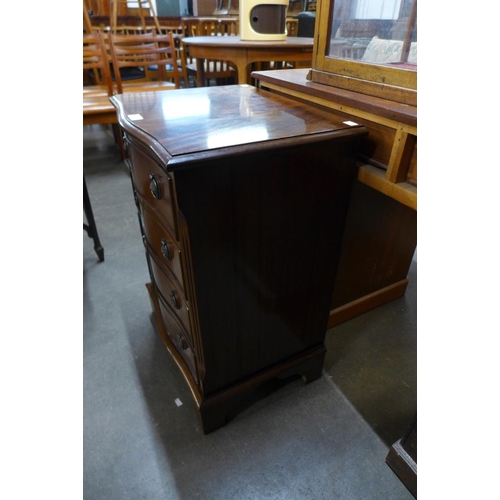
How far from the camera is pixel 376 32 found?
2.73 ft

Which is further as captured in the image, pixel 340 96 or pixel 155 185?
pixel 340 96

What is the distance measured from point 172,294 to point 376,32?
0.81 meters

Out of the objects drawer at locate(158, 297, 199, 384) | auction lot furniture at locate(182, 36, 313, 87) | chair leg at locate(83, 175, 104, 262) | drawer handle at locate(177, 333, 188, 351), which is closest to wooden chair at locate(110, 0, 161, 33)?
auction lot furniture at locate(182, 36, 313, 87)

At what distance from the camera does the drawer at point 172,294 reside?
90 cm

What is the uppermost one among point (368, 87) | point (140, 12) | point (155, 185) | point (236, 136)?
point (140, 12)

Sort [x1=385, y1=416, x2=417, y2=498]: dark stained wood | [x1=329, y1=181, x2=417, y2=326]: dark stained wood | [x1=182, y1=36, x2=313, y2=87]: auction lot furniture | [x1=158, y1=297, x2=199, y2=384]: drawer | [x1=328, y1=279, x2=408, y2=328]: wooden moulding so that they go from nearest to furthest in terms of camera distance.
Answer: [x1=385, y1=416, x2=417, y2=498]: dark stained wood < [x1=158, y1=297, x2=199, y2=384]: drawer < [x1=329, y1=181, x2=417, y2=326]: dark stained wood < [x1=328, y1=279, x2=408, y2=328]: wooden moulding < [x1=182, y1=36, x2=313, y2=87]: auction lot furniture

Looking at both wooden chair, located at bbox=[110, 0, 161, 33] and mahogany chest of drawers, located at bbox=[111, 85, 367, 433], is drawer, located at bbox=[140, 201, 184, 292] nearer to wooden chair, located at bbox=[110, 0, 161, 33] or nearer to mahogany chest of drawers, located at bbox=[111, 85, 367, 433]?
mahogany chest of drawers, located at bbox=[111, 85, 367, 433]

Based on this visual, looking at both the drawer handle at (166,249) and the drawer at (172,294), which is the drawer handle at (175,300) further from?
the drawer handle at (166,249)

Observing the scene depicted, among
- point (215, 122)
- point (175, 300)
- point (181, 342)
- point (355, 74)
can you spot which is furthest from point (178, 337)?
point (355, 74)

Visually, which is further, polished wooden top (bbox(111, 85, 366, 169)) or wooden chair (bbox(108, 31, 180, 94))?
wooden chair (bbox(108, 31, 180, 94))

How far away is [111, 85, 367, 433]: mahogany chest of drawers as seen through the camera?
0.69m

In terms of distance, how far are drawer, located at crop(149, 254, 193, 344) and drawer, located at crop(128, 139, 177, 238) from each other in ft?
0.66

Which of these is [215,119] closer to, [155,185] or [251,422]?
[155,185]
